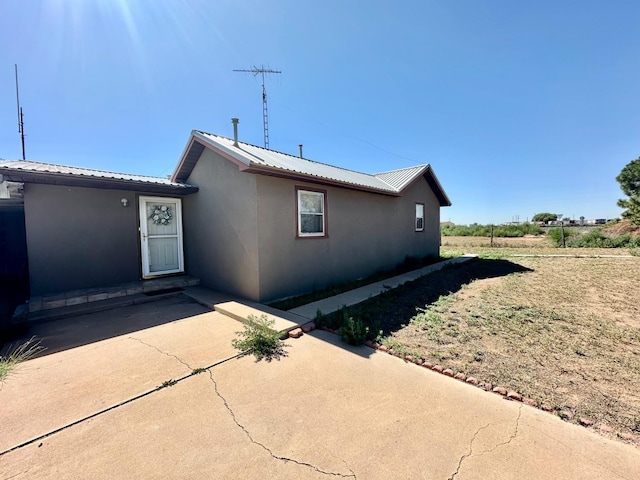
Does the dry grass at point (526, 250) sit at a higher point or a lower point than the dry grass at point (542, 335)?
higher

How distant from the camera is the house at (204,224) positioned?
5.58 meters

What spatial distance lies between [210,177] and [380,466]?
6.60 meters

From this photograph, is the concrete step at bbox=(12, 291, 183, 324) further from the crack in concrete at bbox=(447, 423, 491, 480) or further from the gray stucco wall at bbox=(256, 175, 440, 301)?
the crack in concrete at bbox=(447, 423, 491, 480)

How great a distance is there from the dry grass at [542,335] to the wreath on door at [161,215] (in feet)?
19.6

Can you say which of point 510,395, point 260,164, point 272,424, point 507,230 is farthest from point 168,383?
point 507,230

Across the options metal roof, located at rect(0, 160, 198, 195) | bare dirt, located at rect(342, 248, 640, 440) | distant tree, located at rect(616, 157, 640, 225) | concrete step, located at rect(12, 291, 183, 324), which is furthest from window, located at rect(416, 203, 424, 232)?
distant tree, located at rect(616, 157, 640, 225)

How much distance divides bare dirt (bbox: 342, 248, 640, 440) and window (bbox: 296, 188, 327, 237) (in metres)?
2.36

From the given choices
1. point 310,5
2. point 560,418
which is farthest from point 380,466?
point 310,5

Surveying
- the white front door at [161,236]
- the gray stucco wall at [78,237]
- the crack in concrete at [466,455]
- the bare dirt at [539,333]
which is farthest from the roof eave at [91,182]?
the crack in concrete at [466,455]

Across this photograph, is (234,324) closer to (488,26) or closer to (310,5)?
(310,5)

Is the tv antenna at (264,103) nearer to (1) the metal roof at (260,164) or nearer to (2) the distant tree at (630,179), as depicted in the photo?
(1) the metal roof at (260,164)

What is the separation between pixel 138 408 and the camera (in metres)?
2.47

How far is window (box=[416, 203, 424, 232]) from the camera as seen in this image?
39.0 feet

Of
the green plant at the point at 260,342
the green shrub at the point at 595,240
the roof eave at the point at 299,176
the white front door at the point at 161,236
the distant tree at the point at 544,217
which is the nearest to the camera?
the green plant at the point at 260,342
